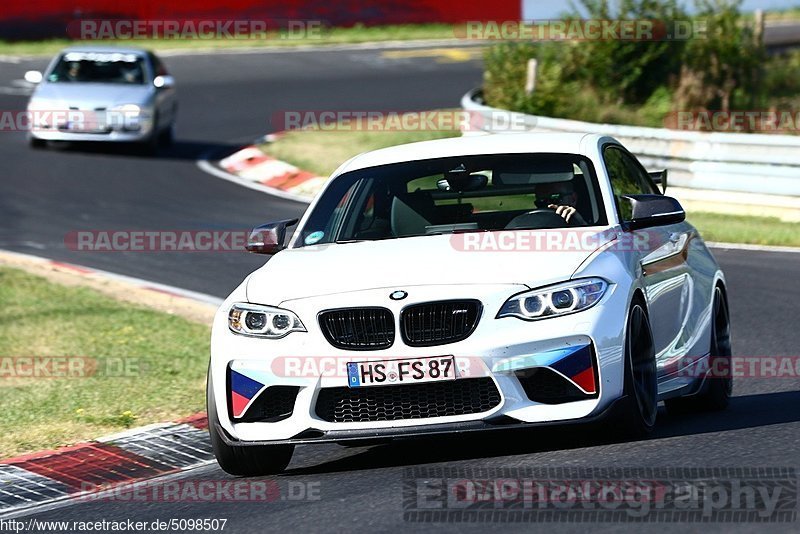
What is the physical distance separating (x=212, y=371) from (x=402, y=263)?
1.02 meters

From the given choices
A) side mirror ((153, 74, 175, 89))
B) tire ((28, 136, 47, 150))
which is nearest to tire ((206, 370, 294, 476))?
side mirror ((153, 74, 175, 89))

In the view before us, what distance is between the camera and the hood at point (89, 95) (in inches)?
961

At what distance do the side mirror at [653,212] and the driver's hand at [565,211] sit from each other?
284mm

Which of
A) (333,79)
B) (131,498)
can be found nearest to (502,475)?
(131,498)

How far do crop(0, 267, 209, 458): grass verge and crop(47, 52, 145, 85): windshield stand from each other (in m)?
10.9

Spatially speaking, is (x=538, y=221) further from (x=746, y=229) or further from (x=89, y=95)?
(x=89, y=95)

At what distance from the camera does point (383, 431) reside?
23.6 feet

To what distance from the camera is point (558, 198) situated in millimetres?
8406

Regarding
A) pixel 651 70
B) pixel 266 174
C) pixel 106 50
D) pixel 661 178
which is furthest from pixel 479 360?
pixel 106 50

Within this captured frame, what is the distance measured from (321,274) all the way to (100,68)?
62.9 ft

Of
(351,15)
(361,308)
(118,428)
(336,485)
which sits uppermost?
(361,308)

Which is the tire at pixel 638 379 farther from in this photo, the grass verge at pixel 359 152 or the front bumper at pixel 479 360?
the grass verge at pixel 359 152

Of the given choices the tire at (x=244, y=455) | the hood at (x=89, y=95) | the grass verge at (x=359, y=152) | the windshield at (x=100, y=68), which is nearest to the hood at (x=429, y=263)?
the tire at (x=244, y=455)

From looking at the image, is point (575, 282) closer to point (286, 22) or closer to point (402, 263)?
point (402, 263)
